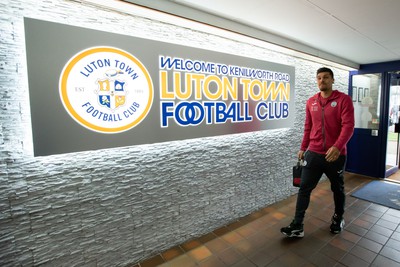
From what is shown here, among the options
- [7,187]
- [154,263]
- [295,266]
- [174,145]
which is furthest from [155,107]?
[295,266]

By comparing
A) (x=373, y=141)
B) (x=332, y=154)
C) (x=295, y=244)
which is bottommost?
(x=295, y=244)

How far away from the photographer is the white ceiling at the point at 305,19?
207cm

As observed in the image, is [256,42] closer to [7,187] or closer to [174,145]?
[174,145]

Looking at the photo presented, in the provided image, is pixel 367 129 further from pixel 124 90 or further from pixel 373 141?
pixel 124 90

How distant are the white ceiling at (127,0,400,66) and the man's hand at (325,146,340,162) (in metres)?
1.43

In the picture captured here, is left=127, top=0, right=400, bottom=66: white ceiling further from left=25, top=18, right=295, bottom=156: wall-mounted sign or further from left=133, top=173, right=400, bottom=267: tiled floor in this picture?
left=133, top=173, right=400, bottom=267: tiled floor

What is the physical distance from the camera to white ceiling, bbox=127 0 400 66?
207 centimetres

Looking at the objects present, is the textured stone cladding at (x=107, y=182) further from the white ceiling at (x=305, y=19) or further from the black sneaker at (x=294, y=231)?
the black sneaker at (x=294, y=231)

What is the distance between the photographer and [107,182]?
2027 mm

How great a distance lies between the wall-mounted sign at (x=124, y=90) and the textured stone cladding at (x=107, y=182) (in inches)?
4.0

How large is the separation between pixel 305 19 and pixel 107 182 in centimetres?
272

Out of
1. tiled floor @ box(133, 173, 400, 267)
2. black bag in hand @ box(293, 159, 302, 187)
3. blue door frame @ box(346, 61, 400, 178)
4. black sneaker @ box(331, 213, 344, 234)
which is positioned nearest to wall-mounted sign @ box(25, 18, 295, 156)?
black bag in hand @ box(293, 159, 302, 187)

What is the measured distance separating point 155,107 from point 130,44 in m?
0.63

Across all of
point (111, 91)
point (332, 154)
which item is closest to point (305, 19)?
point (332, 154)
